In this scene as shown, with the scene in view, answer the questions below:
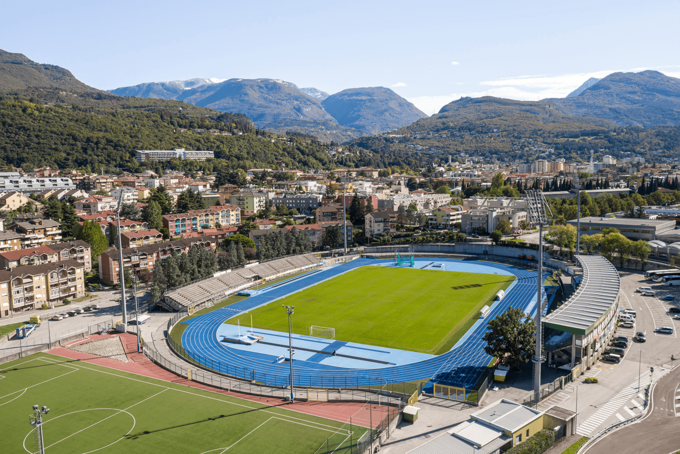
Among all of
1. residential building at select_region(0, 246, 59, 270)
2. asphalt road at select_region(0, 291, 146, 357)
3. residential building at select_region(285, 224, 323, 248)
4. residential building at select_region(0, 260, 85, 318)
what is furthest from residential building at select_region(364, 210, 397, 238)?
residential building at select_region(0, 246, 59, 270)

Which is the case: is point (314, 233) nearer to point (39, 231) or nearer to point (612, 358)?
point (39, 231)

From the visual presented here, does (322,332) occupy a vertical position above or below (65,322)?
below

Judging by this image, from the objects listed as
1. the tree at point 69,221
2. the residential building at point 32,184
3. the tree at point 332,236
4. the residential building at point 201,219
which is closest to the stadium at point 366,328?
the tree at point 332,236

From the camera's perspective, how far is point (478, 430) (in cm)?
2027

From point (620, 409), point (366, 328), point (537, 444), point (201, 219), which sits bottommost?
point (366, 328)

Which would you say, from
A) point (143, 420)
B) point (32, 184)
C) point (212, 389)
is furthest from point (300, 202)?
point (143, 420)

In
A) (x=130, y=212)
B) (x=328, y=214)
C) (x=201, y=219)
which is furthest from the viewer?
(x=328, y=214)

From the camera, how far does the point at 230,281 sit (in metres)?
54.7

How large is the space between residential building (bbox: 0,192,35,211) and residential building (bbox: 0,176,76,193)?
58.9 ft

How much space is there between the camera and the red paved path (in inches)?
961

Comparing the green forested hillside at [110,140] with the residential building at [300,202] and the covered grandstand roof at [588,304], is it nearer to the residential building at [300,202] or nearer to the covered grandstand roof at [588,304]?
the residential building at [300,202]

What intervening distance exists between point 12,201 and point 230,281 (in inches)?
2418

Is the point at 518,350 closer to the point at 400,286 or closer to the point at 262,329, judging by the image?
the point at 262,329

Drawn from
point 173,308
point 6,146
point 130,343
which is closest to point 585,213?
point 173,308
